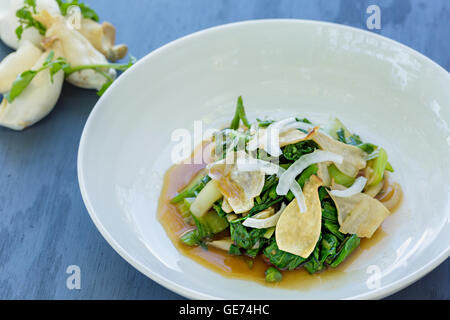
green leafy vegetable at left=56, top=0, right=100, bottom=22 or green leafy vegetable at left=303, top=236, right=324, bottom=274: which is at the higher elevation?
green leafy vegetable at left=56, top=0, right=100, bottom=22

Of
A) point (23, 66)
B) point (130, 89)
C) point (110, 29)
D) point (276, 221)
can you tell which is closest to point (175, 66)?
point (130, 89)

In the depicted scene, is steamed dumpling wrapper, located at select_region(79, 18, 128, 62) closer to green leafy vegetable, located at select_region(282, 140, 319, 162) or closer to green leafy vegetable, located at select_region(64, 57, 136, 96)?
green leafy vegetable, located at select_region(64, 57, 136, 96)

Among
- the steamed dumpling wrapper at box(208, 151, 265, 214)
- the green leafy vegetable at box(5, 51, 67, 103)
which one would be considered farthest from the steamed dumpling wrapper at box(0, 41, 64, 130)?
the steamed dumpling wrapper at box(208, 151, 265, 214)

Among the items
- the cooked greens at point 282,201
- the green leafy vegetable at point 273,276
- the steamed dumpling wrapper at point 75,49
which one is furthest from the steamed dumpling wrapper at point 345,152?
the steamed dumpling wrapper at point 75,49

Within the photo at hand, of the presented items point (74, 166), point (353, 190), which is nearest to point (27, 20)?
point (74, 166)

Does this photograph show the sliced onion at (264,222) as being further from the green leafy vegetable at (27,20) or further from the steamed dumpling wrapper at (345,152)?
the green leafy vegetable at (27,20)

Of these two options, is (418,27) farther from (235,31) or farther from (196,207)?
(196,207)
